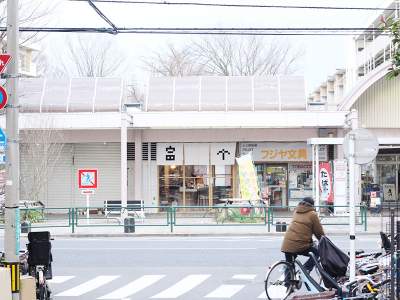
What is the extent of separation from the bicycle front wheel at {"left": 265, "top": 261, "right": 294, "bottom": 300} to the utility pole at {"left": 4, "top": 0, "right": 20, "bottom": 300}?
4.52 metres

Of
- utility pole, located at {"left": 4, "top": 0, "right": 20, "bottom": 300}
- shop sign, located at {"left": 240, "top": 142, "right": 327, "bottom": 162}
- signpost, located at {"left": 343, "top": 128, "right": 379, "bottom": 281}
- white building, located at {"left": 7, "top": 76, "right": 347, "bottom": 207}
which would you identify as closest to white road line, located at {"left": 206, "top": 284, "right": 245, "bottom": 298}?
signpost, located at {"left": 343, "top": 128, "right": 379, "bottom": 281}

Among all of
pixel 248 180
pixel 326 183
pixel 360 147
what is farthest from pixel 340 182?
pixel 360 147

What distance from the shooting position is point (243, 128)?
3219 cm

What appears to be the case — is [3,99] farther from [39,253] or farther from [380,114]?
[380,114]

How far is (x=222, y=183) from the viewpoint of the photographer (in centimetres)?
3322

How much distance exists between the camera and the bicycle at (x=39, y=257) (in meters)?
10.6

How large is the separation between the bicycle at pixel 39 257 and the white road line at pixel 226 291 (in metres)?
3.36

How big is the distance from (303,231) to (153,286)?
13.1ft

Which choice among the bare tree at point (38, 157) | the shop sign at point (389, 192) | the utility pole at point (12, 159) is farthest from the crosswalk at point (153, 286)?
the shop sign at point (389, 192)

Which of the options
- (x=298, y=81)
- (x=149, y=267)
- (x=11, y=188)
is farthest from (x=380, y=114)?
(x=11, y=188)

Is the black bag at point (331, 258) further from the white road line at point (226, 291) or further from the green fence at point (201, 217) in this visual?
the green fence at point (201, 217)

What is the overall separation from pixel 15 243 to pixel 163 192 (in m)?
23.4

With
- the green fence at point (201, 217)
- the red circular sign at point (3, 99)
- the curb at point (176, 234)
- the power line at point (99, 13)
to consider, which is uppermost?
the power line at point (99, 13)

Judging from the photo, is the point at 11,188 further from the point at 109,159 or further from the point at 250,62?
the point at 250,62
